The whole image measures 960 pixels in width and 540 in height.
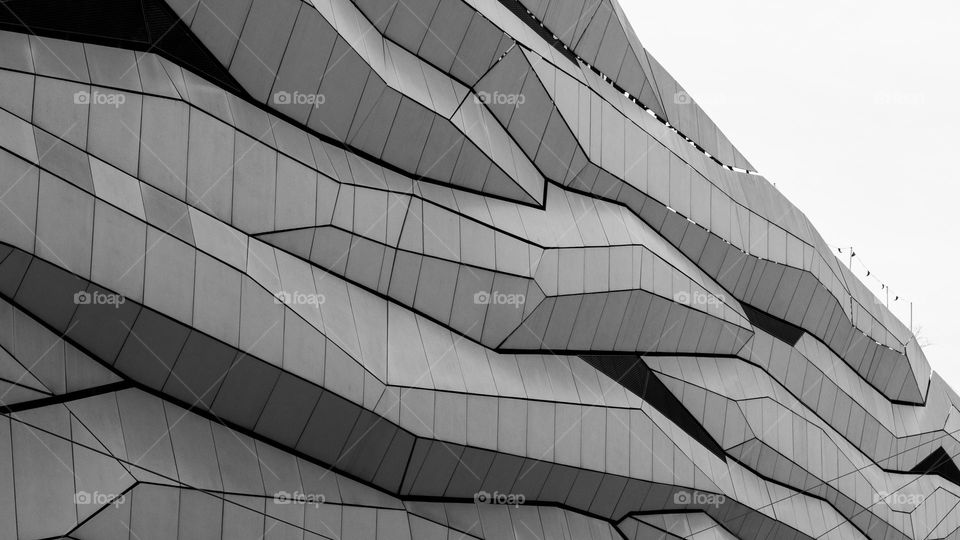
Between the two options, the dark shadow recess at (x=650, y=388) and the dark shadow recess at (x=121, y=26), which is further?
the dark shadow recess at (x=650, y=388)

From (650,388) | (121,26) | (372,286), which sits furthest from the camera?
(650,388)

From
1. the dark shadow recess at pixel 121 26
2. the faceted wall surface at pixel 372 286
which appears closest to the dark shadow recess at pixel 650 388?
the faceted wall surface at pixel 372 286

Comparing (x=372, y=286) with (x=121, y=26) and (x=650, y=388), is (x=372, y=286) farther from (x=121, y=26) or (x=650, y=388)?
(x=650, y=388)

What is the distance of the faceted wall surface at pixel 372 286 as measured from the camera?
1744 cm

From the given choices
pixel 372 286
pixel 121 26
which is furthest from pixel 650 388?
pixel 121 26

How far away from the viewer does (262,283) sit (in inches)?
777

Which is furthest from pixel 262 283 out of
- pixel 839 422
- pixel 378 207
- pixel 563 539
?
pixel 839 422

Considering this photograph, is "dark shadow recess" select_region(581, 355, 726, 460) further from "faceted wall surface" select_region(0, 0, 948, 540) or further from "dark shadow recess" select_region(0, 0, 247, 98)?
"dark shadow recess" select_region(0, 0, 247, 98)

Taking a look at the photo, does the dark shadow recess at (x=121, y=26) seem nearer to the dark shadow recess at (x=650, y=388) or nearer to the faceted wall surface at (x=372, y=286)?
the faceted wall surface at (x=372, y=286)

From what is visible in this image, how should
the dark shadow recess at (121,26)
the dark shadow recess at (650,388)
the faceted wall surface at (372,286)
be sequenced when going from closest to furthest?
the faceted wall surface at (372,286) < the dark shadow recess at (121,26) < the dark shadow recess at (650,388)

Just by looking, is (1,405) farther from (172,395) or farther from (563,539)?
(563,539)

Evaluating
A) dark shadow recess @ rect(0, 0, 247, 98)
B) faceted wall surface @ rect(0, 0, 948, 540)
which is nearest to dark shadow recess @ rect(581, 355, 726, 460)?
faceted wall surface @ rect(0, 0, 948, 540)

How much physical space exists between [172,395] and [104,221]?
3.62 meters

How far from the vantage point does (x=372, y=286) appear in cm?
2266
